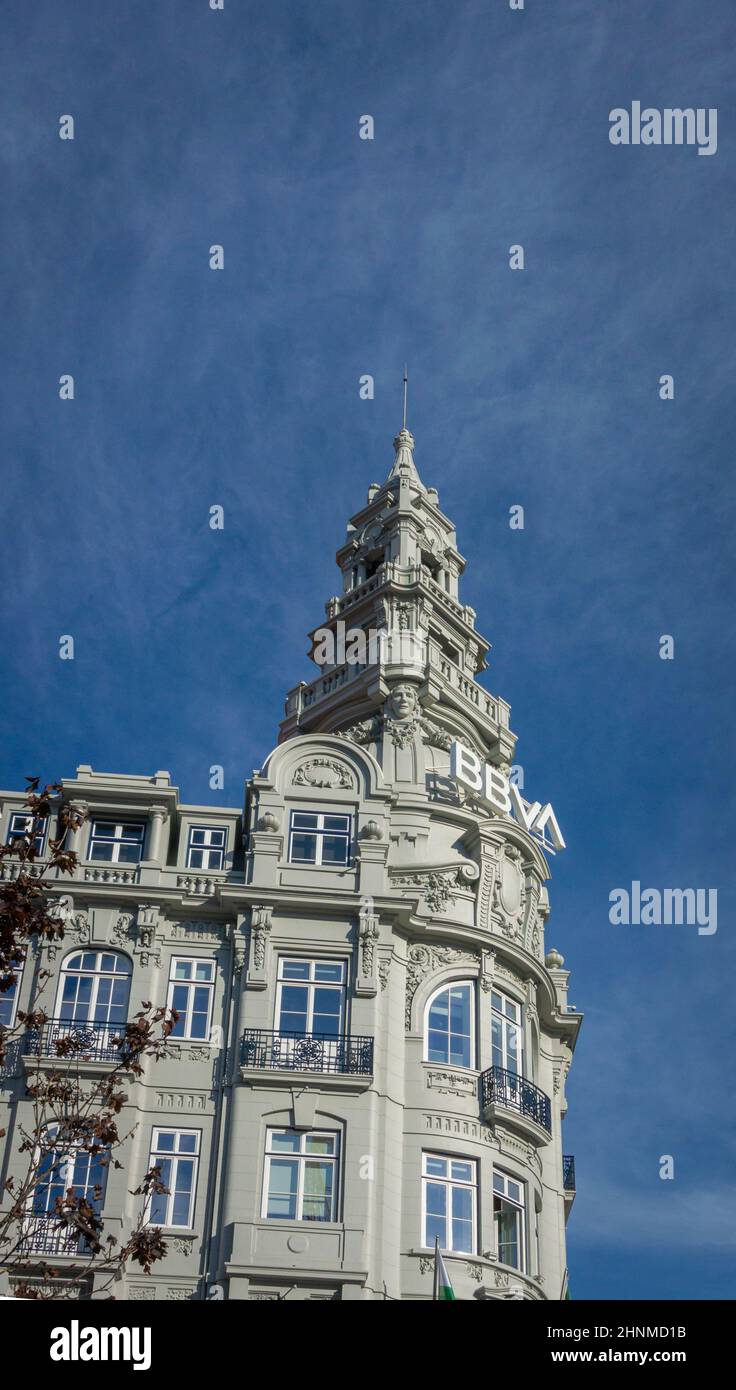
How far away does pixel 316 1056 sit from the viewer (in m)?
41.3

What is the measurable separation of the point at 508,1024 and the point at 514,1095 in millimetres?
2643

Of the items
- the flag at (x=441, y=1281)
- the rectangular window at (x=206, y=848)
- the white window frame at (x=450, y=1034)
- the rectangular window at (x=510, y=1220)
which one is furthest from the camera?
the rectangular window at (x=206, y=848)

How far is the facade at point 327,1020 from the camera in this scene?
39125 millimetres

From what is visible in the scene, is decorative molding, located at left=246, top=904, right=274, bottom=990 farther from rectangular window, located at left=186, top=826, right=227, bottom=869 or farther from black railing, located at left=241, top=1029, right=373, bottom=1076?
rectangular window, located at left=186, top=826, right=227, bottom=869

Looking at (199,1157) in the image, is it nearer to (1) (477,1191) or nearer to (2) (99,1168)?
(2) (99,1168)

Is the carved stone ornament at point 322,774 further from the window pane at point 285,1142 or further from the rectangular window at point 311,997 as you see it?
the window pane at point 285,1142

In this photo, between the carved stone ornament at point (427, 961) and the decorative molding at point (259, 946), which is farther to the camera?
the carved stone ornament at point (427, 961)

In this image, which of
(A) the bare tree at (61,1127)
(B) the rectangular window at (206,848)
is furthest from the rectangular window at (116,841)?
(B) the rectangular window at (206,848)

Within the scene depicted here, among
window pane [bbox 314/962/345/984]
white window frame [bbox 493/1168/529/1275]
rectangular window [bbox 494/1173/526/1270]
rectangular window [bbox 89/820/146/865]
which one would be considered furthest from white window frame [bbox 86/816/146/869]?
rectangular window [bbox 494/1173/526/1270]

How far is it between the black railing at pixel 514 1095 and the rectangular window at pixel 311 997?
4554 mm

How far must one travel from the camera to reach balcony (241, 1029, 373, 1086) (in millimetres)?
41000

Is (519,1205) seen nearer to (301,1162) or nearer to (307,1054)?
(301,1162)

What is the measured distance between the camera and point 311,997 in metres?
42.9
